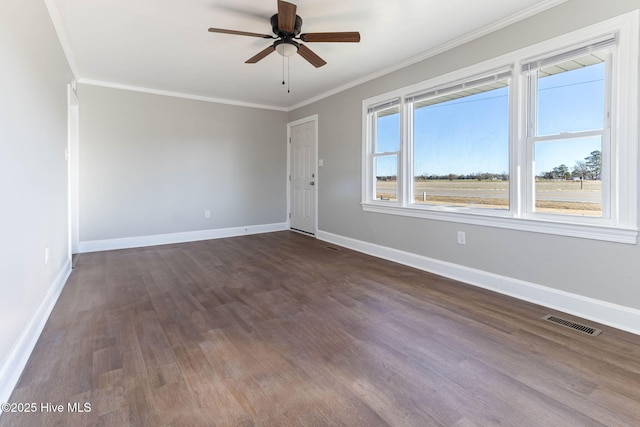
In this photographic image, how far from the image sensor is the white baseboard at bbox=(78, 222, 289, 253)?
454 centimetres

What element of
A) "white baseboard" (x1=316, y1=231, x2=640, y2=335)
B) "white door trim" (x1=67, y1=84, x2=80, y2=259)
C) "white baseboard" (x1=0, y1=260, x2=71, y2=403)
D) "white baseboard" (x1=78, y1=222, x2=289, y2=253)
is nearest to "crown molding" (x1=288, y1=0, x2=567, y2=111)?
"white baseboard" (x1=316, y1=231, x2=640, y2=335)

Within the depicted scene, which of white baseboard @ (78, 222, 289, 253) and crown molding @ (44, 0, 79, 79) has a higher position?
crown molding @ (44, 0, 79, 79)

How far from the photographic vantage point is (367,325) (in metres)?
2.28

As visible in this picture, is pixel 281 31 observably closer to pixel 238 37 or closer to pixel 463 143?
pixel 238 37

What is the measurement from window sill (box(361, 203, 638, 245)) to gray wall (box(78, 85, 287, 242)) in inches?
119

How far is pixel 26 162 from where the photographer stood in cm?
197

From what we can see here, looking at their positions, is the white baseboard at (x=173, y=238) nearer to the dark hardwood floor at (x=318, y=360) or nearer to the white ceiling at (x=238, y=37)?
the dark hardwood floor at (x=318, y=360)

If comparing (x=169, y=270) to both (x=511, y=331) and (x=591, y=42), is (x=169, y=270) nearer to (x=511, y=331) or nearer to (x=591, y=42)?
(x=511, y=331)

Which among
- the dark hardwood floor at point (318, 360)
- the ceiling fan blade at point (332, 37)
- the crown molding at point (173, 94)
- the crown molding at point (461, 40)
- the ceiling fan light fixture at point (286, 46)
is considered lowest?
the dark hardwood floor at point (318, 360)

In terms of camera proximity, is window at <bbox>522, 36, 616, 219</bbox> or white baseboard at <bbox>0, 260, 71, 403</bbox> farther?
window at <bbox>522, 36, 616, 219</bbox>

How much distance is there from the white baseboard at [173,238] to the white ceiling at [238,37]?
2.33 meters

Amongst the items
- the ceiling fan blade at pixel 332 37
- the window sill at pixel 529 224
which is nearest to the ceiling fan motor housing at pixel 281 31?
the ceiling fan blade at pixel 332 37

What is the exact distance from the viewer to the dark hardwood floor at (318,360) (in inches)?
55.7

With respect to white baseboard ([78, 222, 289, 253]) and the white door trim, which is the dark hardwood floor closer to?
the white door trim
